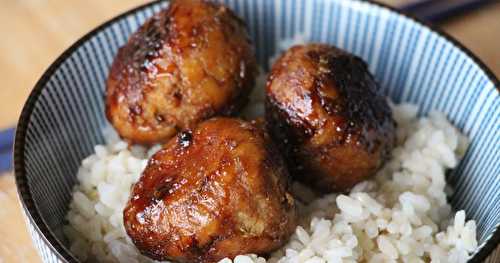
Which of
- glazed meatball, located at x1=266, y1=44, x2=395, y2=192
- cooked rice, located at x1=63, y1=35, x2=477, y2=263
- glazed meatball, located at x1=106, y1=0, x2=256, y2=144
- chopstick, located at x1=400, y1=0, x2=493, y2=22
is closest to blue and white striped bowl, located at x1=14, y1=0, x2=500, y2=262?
cooked rice, located at x1=63, y1=35, x2=477, y2=263

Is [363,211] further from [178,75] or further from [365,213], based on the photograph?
[178,75]

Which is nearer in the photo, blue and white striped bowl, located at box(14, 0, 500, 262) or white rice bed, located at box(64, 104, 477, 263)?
white rice bed, located at box(64, 104, 477, 263)

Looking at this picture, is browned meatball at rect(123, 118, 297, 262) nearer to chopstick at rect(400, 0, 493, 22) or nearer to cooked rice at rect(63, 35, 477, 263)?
cooked rice at rect(63, 35, 477, 263)

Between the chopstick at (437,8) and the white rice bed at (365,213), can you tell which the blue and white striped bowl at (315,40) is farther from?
the chopstick at (437,8)

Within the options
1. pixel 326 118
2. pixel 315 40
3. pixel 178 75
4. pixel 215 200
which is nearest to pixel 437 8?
pixel 315 40

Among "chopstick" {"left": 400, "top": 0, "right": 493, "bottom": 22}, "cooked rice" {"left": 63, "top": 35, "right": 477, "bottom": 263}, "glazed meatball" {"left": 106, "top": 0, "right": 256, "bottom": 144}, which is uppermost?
"glazed meatball" {"left": 106, "top": 0, "right": 256, "bottom": 144}

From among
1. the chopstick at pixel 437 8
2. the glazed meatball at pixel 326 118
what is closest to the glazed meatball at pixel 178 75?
the glazed meatball at pixel 326 118

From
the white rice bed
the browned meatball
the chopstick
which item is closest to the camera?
the browned meatball
